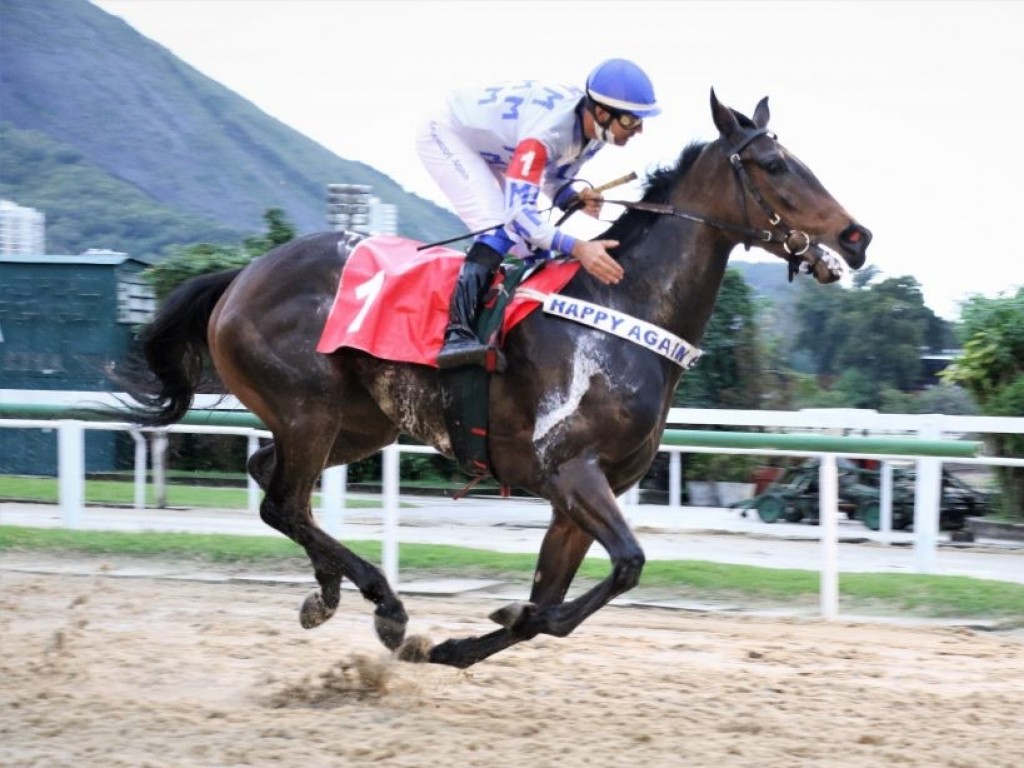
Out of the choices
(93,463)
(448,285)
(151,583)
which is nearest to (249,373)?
Result: (448,285)

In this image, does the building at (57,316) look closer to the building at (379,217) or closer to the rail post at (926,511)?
the building at (379,217)

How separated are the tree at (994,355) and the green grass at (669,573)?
5.18 m

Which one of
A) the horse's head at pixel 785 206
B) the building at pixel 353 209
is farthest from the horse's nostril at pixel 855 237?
the building at pixel 353 209

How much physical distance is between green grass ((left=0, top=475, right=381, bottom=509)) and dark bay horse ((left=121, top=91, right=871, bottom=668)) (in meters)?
4.90

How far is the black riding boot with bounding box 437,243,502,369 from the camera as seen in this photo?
473 cm

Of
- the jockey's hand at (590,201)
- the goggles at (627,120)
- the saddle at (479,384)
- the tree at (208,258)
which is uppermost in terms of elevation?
the tree at (208,258)

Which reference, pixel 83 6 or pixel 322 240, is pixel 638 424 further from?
pixel 83 6

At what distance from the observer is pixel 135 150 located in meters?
29.2

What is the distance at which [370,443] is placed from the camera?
5.60m

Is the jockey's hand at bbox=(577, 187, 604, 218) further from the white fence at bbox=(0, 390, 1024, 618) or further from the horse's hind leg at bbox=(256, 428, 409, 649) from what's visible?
the white fence at bbox=(0, 390, 1024, 618)

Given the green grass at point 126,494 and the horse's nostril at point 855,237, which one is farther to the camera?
the green grass at point 126,494

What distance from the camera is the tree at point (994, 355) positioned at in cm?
1227

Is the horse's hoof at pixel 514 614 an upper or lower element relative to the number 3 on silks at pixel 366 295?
lower

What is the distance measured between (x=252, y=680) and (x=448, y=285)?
5.36ft
